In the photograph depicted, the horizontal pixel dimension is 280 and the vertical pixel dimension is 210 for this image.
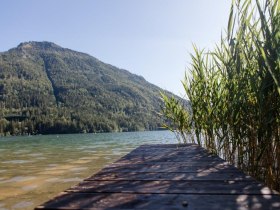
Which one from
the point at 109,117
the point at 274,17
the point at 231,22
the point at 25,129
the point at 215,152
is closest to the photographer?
the point at 274,17

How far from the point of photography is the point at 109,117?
171000 mm

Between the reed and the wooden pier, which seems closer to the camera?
the wooden pier

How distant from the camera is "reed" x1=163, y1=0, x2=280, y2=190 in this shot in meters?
3.71

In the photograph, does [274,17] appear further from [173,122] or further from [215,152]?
[173,122]

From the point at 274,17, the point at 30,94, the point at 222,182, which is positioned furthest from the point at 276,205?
the point at 30,94

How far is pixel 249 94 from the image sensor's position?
4.75 metres

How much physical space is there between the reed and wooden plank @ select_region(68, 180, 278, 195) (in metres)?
1.11

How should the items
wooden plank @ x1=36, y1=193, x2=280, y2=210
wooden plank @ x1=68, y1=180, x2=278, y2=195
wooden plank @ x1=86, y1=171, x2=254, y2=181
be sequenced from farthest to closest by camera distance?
wooden plank @ x1=86, y1=171, x2=254, y2=181 < wooden plank @ x1=68, y1=180, x2=278, y2=195 < wooden plank @ x1=36, y1=193, x2=280, y2=210

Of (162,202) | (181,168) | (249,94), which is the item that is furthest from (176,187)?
(249,94)

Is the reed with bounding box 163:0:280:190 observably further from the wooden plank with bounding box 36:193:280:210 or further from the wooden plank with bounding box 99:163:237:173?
the wooden plank with bounding box 36:193:280:210

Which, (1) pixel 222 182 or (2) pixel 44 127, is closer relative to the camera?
(1) pixel 222 182

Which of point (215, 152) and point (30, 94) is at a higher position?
point (30, 94)

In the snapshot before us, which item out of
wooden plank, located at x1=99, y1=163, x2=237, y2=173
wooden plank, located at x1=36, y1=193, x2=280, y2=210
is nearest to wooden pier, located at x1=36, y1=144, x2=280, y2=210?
wooden plank, located at x1=36, y1=193, x2=280, y2=210

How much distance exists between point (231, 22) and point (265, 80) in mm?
1112
